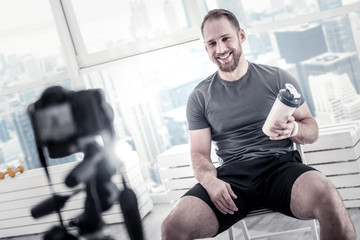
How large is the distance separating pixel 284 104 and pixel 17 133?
7.94 ft

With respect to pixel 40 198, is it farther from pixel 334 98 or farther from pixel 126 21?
pixel 334 98

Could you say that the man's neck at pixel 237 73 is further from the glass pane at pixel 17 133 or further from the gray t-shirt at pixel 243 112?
the glass pane at pixel 17 133

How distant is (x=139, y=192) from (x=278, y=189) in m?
1.39

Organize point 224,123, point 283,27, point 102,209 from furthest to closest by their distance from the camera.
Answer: point 102,209 < point 283,27 < point 224,123

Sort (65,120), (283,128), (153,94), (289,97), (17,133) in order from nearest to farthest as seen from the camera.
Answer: (289,97) → (283,128) → (65,120) → (153,94) → (17,133)

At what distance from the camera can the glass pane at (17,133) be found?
2785 millimetres

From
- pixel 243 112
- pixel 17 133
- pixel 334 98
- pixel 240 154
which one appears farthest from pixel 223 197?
pixel 17 133

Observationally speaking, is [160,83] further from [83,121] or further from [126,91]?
[83,121]

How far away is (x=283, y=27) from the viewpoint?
2.14m

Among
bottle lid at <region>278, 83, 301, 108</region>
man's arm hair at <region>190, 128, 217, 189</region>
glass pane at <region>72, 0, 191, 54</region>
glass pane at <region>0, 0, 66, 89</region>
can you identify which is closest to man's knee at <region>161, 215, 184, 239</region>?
man's arm hair at <region>190, 128, 217, 189</region>

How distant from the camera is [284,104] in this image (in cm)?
117

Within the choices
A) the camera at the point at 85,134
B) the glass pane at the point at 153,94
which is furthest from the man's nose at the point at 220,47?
the glass pane at the point at 153,94

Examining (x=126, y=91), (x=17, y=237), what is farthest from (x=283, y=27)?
(x=17, y=237)

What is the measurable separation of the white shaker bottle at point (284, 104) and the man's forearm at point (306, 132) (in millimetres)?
219
